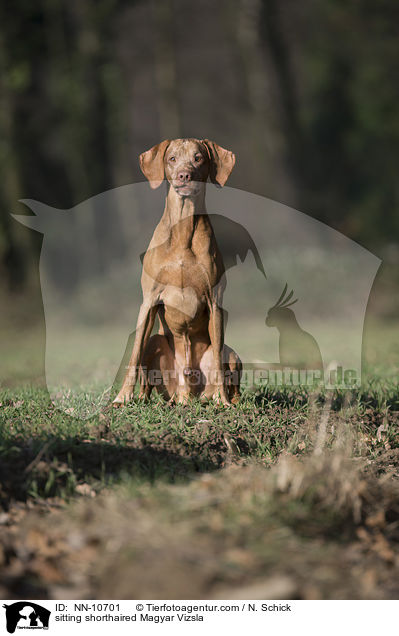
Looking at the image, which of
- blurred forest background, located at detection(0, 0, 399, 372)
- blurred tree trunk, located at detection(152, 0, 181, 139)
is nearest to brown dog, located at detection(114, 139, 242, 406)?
blurred forest background, located at detection(0, 0, 399, 372)

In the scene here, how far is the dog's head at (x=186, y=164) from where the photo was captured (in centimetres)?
479

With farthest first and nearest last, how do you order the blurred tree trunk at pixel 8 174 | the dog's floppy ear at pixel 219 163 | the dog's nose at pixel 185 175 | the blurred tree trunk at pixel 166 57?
1. the blurred tree trunk at pixel 166 57
2. the blurred tree trunk at pixel 8 174
3. the dog's floppy ear at pixel 219 163
4. the dog's nose at pixel 185 175

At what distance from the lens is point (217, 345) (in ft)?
16.5

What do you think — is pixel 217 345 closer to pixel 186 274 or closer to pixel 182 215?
pixel 186 274

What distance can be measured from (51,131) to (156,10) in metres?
6.67

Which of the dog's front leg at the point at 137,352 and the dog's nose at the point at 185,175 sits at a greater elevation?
the dog's nose at the point at 185,175

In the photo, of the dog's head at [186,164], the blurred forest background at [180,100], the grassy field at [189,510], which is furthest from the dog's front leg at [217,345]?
the blurred forest background at [180,100]

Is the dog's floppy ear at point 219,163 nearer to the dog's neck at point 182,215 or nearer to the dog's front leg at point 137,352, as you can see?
the dog's neck at point 182,215

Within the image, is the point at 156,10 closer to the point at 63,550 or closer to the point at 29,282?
the point at 29,282

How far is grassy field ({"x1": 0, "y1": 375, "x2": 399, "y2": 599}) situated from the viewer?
8.66ft

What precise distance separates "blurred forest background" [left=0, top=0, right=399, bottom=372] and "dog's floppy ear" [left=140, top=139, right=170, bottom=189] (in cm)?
1142

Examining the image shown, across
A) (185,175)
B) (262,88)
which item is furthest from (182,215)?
(262,88)

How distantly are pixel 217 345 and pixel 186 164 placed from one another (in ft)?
4.40
